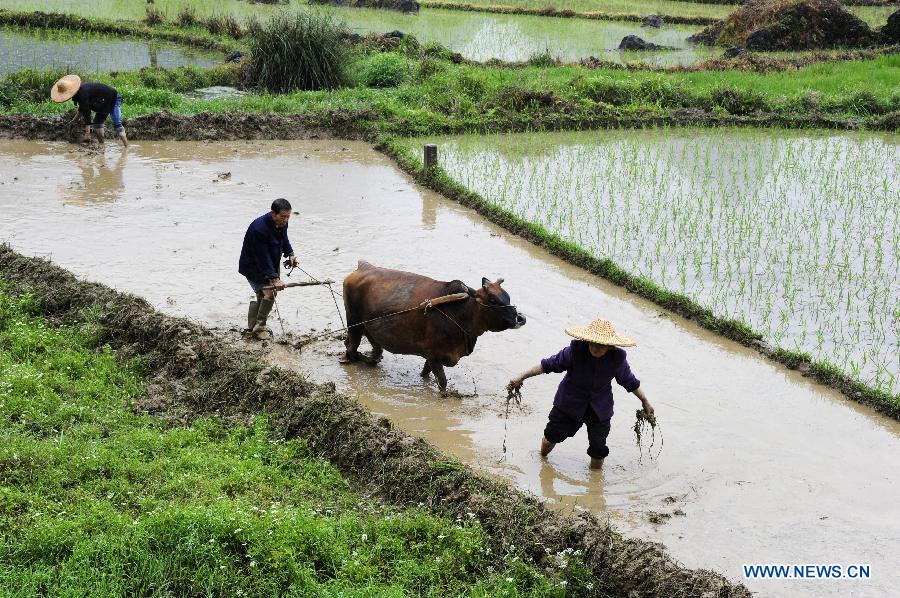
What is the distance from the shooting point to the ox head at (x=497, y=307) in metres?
7.01

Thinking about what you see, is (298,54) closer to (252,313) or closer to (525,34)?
(525,34)

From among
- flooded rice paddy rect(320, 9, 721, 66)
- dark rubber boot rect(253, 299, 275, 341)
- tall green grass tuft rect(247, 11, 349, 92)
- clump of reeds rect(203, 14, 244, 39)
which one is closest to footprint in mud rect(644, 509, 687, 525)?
dark rubber boot rect(253, 299, 275, 341)

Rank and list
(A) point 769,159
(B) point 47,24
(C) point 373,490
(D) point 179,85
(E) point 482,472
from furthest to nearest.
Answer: (B) point 47,24, (D) point 179,85, (A) point 769,159, (E) point 482,472, (C) point 373,490

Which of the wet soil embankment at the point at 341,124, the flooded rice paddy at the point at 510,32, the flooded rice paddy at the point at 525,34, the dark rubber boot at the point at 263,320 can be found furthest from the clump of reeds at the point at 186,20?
the dark rubber boot at the point at 263,320

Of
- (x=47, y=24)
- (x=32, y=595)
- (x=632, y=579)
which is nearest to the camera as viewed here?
(x=32, y=595)

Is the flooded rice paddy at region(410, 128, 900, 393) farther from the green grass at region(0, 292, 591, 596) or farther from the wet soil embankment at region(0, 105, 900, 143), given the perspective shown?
the green grass at region(0, 292, 591, 596)

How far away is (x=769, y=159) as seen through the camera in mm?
14312

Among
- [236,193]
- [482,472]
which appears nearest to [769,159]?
[236,193]

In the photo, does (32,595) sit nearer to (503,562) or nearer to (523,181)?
(503,562)

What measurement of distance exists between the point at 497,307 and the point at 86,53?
670 inches

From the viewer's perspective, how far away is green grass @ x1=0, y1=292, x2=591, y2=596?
478cm

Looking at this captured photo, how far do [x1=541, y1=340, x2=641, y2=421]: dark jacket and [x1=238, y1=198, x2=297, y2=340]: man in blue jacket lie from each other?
275 centimetres

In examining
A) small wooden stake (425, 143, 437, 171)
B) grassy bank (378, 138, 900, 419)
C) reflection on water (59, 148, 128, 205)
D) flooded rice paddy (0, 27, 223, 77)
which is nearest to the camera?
grassy bank (378, 138, 900, 419)

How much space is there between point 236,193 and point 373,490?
7.26 m
